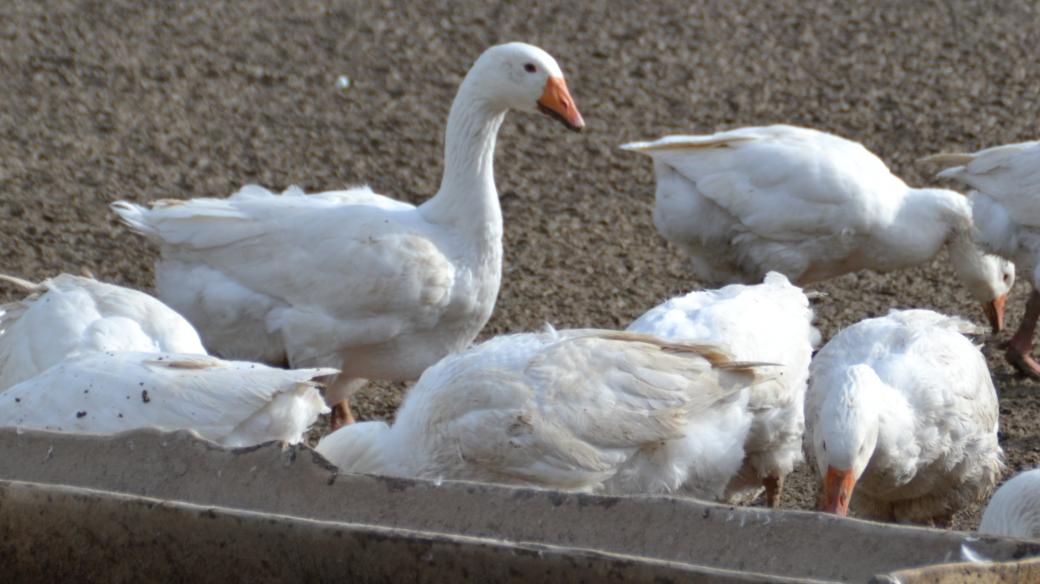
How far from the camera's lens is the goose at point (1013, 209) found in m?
6.71

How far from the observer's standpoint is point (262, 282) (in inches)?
233

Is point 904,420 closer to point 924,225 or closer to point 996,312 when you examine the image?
point 924,225

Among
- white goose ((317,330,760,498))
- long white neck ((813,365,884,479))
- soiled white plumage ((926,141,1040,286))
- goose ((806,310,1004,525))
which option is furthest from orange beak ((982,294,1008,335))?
white goose ((317,330,760,498))

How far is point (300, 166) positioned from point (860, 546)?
5.37 meters

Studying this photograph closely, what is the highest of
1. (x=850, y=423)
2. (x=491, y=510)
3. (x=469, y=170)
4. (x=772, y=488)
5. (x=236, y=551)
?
(x=469, y=170)

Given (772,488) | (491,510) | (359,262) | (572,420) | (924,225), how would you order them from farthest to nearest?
1. (924,225)
2. (359,262)
3. (772,488)
4. (572,420)
5. (491,510)

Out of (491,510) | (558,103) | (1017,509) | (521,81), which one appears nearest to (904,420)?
(1017,509)

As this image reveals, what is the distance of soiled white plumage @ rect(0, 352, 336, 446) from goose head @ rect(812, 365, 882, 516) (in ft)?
5.11

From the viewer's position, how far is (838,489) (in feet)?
15.3

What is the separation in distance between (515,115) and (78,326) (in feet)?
15.1

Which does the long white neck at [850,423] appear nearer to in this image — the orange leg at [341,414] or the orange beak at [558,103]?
the orange beak at [558,103]

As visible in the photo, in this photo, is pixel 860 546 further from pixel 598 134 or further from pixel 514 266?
pixel 598 134

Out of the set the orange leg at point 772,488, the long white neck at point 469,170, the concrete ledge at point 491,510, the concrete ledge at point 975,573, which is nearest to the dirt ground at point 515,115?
the long white neck at point 469,170

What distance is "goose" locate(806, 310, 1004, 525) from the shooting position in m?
4.73
